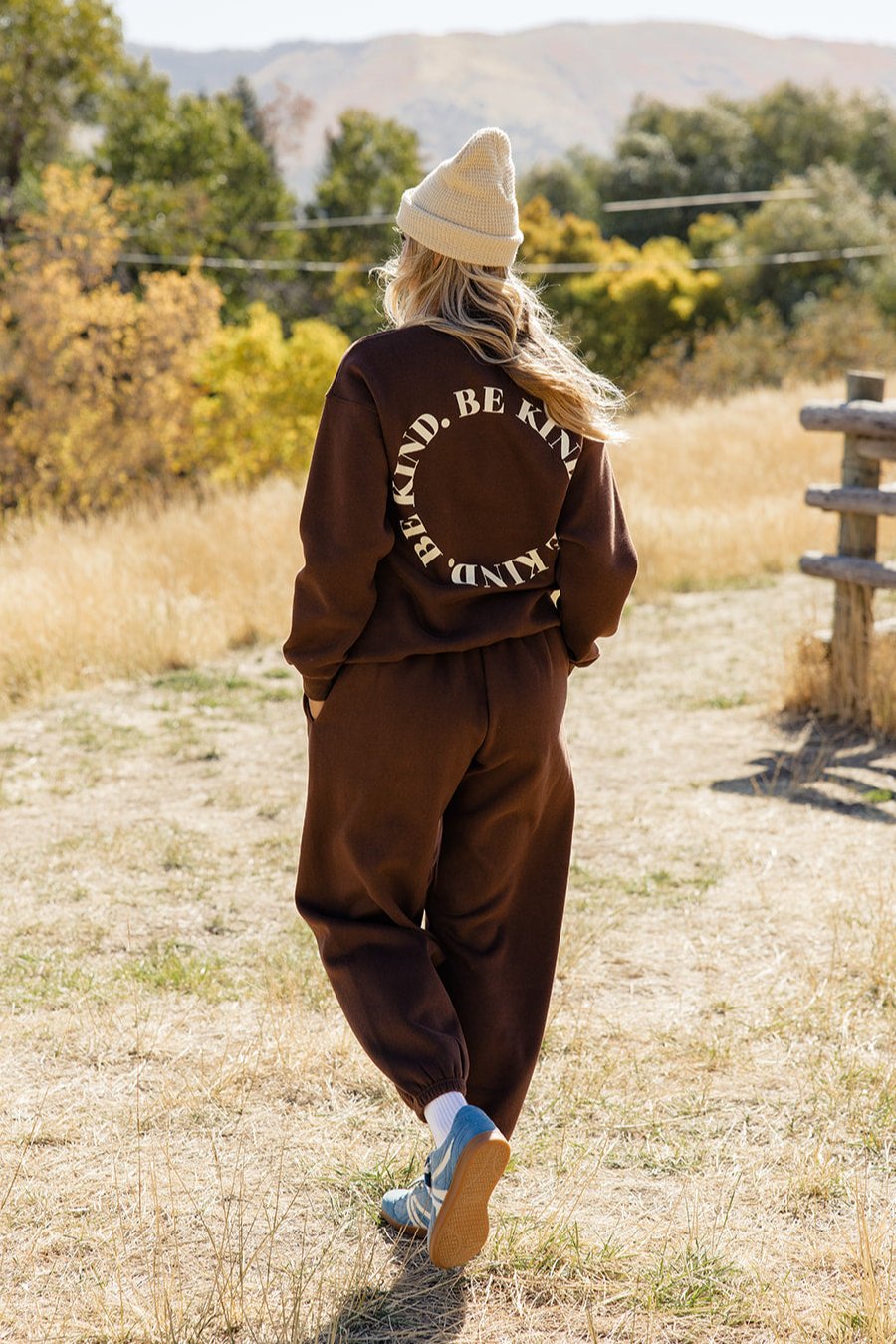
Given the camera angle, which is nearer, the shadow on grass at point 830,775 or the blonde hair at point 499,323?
the blonde hair at point 499,323

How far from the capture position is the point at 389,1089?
10.8 ft

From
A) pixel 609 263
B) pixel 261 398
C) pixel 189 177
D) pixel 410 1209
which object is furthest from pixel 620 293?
pixel 410 1209

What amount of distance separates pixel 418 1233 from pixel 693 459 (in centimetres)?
1327

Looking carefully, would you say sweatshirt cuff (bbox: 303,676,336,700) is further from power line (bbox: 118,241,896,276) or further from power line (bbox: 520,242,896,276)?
power line (bbox: 520,242,896,276)

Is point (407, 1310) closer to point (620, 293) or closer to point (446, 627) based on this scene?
point (446, 627)

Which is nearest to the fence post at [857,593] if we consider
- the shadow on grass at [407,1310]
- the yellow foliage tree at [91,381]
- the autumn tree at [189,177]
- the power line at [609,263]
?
the shadow on grass at [407,1310]

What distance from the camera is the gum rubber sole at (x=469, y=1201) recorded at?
222 cm

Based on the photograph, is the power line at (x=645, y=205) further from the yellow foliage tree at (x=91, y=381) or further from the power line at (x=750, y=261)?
the yellow foliage tree at (x=91, y=381)

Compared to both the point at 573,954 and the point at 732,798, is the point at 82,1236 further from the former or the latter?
the point at 732,798

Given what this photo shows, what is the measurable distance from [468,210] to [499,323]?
20cm

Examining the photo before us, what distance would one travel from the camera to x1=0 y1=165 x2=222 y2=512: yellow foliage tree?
18.1 meters

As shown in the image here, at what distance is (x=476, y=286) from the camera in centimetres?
247

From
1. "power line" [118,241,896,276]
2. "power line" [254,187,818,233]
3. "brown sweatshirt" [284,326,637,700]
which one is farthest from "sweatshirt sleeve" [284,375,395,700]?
"power line" [254,187,818,233]

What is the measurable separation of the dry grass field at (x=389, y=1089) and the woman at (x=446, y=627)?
0.33 metres
